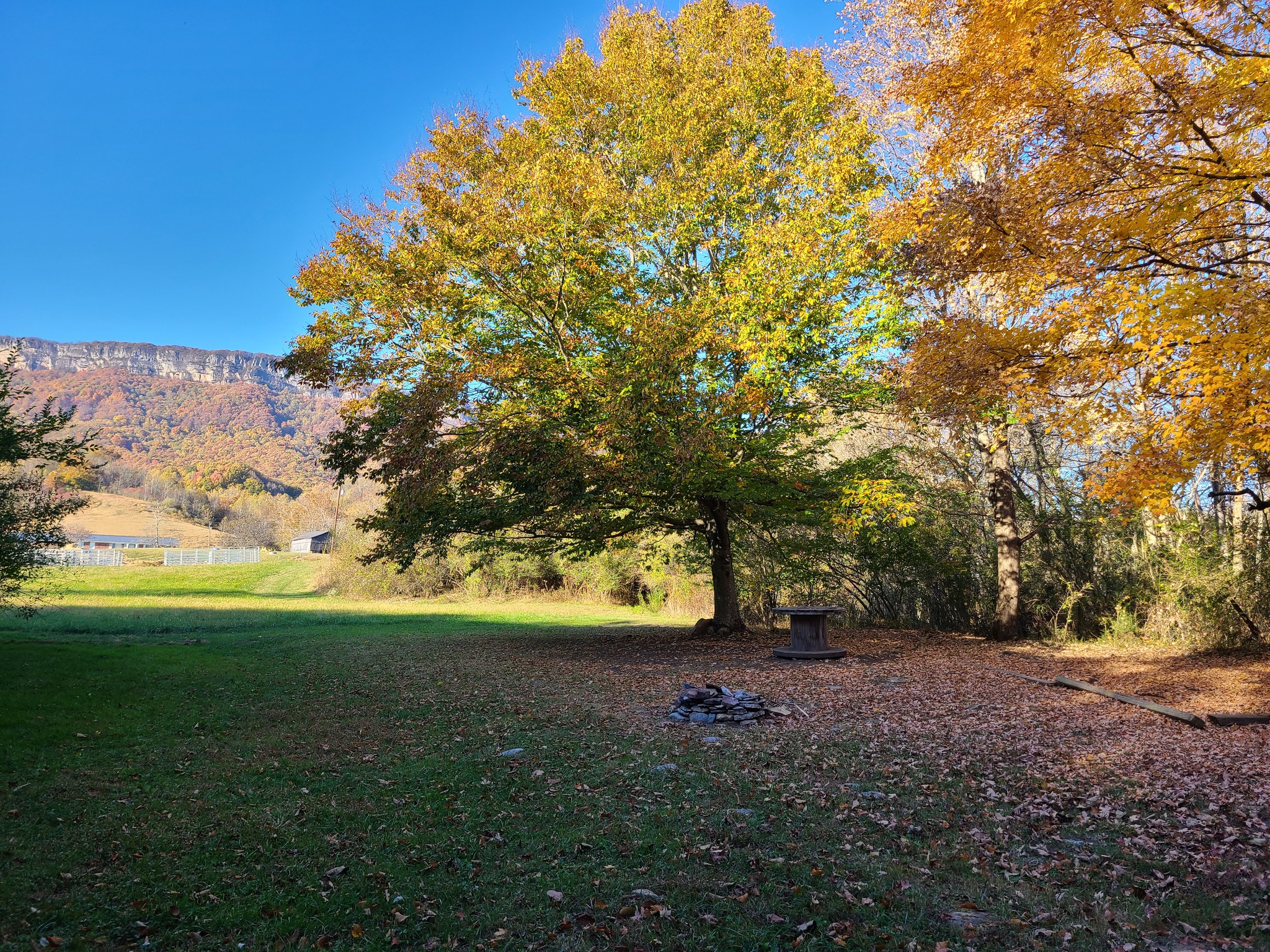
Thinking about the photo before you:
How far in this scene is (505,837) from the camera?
15.5 ft

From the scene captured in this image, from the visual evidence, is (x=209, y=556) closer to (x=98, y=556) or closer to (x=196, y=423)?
(x=98, y=556)

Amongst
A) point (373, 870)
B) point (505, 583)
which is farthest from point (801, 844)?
point (505, 583)

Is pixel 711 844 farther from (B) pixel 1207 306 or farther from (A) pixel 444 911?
(B) pixel 1207 306

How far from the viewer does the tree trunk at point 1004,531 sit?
15.3 metres

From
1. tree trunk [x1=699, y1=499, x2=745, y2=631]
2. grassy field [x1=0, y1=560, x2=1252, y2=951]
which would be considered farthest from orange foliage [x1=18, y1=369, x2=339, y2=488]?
grassy field [x1=0, y1=560, x2=1252, y2=951]

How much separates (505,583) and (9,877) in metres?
29.2

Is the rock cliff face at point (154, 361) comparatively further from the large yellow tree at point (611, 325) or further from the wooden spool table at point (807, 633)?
the wooden spool table at point (807, 633)

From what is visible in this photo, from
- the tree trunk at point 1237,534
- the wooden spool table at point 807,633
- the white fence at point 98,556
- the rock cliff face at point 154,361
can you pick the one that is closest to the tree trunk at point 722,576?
the wooden spool table at point 807,633

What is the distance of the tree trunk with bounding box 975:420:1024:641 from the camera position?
1532 centimetres

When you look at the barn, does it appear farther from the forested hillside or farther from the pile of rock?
the pile of rock

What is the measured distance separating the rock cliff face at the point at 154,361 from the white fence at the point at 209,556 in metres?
80.9

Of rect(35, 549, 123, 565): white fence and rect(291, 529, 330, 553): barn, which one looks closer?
rect(35, 549, 123, 565): white fence

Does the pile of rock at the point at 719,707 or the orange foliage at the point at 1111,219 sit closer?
the orange foliage at the point at 1111,219

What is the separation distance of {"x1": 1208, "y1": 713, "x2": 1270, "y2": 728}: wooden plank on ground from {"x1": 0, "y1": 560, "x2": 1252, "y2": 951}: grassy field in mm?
3418
